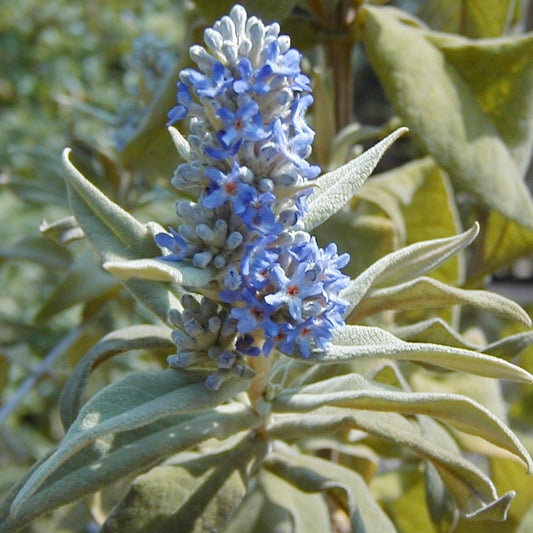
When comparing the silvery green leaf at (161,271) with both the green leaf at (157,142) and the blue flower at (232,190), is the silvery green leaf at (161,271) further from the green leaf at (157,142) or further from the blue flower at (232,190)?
the green leaf at (157,142)

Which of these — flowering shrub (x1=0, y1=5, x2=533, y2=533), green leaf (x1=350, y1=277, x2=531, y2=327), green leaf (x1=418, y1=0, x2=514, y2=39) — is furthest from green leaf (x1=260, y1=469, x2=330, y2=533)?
green leaf (x1=418, y1=0, x2=514, y2=39)

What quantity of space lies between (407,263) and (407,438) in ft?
0.56

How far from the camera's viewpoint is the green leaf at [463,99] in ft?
3.52

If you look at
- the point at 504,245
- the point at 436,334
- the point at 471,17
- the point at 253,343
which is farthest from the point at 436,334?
the point at 471,17

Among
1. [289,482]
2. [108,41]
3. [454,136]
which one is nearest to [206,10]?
[454,136]

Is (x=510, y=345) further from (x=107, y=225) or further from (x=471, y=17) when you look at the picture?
(x=471, y=17)

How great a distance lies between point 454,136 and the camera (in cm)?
109

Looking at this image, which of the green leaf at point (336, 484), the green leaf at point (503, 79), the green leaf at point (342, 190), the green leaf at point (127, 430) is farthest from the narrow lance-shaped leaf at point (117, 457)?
the green leaf at point (503, 79)

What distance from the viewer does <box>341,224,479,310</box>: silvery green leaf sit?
2.66 ft

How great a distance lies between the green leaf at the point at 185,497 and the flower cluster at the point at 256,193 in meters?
0.21

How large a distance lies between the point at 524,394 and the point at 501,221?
595 mm

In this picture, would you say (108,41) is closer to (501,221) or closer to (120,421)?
(501,221)

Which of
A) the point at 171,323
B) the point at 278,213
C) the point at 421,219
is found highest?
the point at 278,213

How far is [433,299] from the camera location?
0.87 meters
